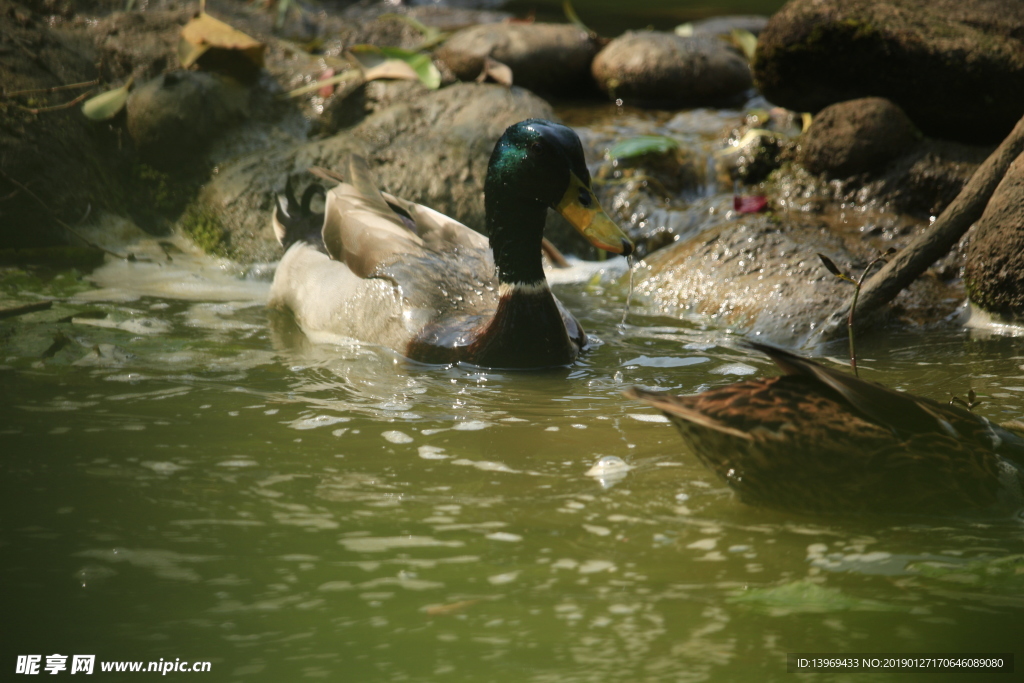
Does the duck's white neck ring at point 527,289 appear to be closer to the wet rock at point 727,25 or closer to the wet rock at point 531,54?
the wet rock at point 531,54

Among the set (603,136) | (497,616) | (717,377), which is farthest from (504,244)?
(603,136)

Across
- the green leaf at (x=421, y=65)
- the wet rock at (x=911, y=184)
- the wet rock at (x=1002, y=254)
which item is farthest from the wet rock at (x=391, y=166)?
the wet rock at (x=1002, y=254)

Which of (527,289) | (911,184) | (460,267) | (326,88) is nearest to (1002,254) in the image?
(911,184)

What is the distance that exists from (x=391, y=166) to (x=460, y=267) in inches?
93.9

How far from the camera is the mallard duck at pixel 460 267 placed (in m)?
4.49

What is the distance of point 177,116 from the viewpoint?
7.48m

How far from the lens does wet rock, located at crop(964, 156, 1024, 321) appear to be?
491 cm

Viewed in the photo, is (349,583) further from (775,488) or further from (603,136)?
(603,136)

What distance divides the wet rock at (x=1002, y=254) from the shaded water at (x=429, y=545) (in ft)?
3.60

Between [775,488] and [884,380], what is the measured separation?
1.80m

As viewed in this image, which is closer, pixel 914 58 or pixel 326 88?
pixel 914 58

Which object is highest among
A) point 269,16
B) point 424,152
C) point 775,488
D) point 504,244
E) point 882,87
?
point 269,16

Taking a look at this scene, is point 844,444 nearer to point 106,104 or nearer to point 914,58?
point 914,58

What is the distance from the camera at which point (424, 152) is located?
7305mm
